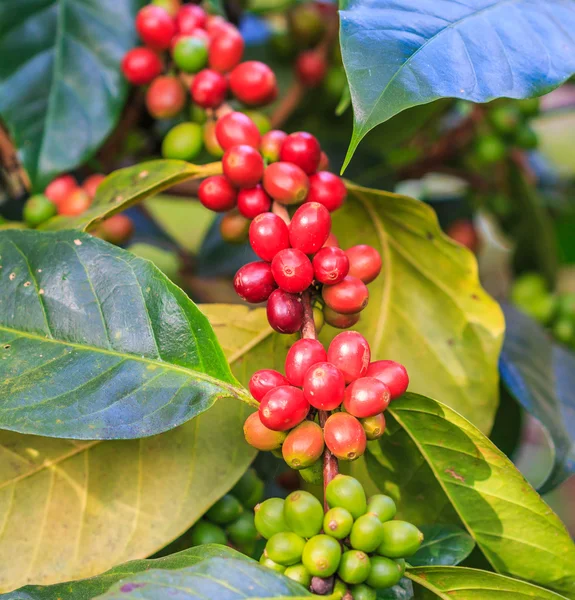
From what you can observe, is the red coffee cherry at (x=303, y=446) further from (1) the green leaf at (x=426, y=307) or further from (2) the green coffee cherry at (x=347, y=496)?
(1) the green leaf at (x=426, y=307)

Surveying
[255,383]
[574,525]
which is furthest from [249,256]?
[574,525]

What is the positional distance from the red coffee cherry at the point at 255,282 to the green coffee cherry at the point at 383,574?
23cm

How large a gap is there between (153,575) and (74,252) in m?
0.29

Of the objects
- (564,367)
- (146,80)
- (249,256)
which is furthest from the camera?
(249,256)

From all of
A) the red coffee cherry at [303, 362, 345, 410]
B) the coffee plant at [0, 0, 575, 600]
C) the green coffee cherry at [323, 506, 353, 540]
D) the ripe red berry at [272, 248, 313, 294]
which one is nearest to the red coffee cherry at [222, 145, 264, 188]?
the coffee plant at [0, 0, 575, 600]

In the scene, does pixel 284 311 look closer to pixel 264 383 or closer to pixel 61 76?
pixel 264 383

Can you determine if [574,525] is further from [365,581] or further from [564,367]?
[365,581]

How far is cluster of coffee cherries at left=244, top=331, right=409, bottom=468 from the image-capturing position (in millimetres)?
516

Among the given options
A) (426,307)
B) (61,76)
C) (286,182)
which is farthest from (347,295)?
(61,76)

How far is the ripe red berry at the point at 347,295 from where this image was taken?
0.58 metres

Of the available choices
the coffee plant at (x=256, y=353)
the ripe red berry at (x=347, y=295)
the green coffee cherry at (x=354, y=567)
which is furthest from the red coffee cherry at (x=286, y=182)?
the green coffee cherry at (x=354, y=567)

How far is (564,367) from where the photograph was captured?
3.28ft

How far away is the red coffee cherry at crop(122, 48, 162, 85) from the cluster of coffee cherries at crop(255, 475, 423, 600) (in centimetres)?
55

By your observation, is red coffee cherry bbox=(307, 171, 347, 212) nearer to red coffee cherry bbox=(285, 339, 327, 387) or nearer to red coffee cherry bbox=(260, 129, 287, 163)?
red coffee cherry bbox=(260, 129, 287, 163)
